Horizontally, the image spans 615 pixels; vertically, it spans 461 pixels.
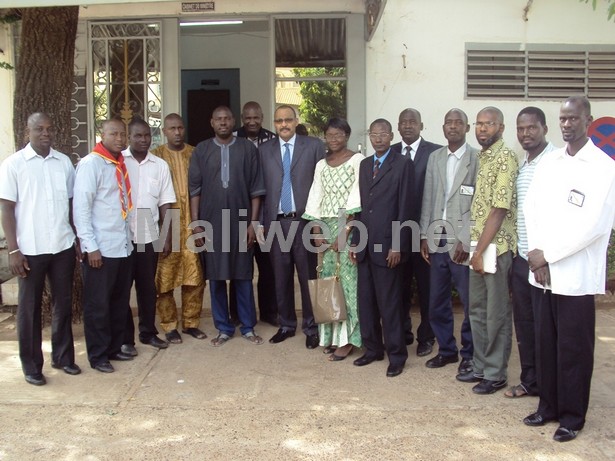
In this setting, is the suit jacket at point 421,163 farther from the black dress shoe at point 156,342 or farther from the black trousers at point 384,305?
the black dress shoe at point 156,342

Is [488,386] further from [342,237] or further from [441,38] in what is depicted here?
[441,38]

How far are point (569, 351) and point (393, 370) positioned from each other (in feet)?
4.72

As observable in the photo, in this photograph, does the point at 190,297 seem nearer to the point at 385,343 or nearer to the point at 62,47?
the point at 385,343

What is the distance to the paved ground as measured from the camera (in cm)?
382

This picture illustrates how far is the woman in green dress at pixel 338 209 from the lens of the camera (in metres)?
5.23

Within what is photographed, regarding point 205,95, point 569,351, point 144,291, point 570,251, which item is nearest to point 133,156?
point 144,291

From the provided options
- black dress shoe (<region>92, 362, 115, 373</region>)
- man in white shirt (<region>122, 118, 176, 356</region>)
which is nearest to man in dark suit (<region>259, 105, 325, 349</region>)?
man in white shirt (<region>122, 118, 176, 356</region>)

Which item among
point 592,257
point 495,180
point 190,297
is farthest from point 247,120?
point 592,257

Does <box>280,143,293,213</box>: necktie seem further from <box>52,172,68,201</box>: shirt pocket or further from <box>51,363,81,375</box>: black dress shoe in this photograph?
<box>51,363,81,375</box>: black dress shoe

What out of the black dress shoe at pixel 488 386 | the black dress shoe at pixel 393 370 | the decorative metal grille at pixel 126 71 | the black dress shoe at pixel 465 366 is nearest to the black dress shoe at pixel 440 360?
the black dress shoe at pixel 465 366

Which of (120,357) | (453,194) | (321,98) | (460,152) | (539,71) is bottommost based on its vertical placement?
(120,357)

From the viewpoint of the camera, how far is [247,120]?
6266 millimetres

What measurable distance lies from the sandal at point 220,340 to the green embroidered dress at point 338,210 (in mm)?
944

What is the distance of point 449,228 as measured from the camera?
4934 millimetres
